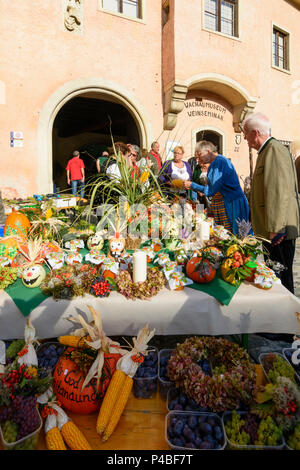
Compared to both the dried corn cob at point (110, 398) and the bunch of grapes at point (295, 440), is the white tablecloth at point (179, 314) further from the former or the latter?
the bunch of grapes at point (295, 440)

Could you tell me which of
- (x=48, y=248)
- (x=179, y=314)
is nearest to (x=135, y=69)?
(x=48, y=248)

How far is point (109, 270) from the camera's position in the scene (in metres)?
1.76

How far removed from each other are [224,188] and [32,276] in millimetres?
1883

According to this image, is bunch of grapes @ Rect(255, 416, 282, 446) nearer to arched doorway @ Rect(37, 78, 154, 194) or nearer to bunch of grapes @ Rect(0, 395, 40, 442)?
bunch of grapes @ Rect(0, 395, 40, 442)

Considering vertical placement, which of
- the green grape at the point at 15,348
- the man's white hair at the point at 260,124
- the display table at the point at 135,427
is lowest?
the display table at the point at 135,427

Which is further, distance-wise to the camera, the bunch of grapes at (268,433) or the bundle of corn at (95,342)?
the bundle of corn at (95,342)

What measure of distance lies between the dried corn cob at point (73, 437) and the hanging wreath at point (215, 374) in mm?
402

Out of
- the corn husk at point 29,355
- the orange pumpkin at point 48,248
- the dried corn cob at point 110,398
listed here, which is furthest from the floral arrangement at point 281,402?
the orange pumpkin at point 48,248

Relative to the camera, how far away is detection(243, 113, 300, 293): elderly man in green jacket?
2.02 m

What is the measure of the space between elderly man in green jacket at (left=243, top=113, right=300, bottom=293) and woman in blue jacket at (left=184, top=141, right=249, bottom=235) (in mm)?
440

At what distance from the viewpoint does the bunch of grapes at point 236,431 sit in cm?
101

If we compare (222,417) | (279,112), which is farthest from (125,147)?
(279,112)

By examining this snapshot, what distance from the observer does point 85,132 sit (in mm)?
13383
